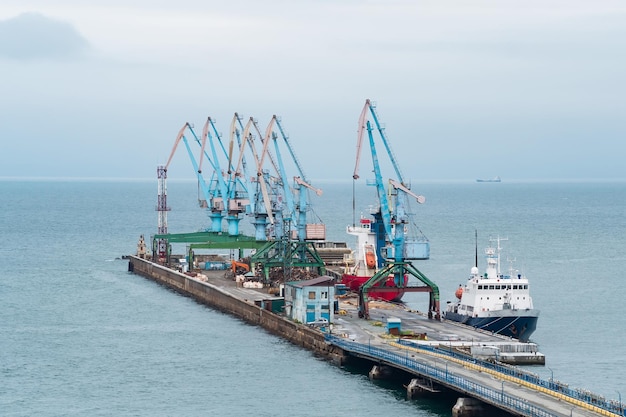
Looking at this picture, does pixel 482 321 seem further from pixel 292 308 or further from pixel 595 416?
pixel 595 416

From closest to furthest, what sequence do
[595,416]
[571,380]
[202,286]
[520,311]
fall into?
[595,416], [571,380], [520,311], [202,286]

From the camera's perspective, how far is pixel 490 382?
59594mm

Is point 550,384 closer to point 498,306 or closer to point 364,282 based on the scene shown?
point 498,306

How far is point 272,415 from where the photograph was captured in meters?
60.5

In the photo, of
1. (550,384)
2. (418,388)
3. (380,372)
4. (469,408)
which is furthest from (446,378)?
(380,372)

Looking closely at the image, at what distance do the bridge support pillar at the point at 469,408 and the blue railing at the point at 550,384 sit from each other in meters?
2.92

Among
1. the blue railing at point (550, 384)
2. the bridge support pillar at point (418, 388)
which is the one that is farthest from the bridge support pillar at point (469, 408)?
the bridge support pillar at point (418, 388)

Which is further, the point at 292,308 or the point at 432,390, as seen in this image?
the point at 292,308

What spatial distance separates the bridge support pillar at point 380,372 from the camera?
68438 mm

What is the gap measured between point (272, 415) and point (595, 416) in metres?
17.4

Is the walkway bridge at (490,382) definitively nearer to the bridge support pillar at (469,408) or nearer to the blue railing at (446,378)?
the blue railing at (446,378)

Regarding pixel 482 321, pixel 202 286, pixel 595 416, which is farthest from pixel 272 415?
pixel 202 286

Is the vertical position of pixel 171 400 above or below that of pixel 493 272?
below

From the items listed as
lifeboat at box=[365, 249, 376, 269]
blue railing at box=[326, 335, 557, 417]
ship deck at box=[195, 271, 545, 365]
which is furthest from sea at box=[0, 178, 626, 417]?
lifeboat at box=[365, 249, 376, 269]
